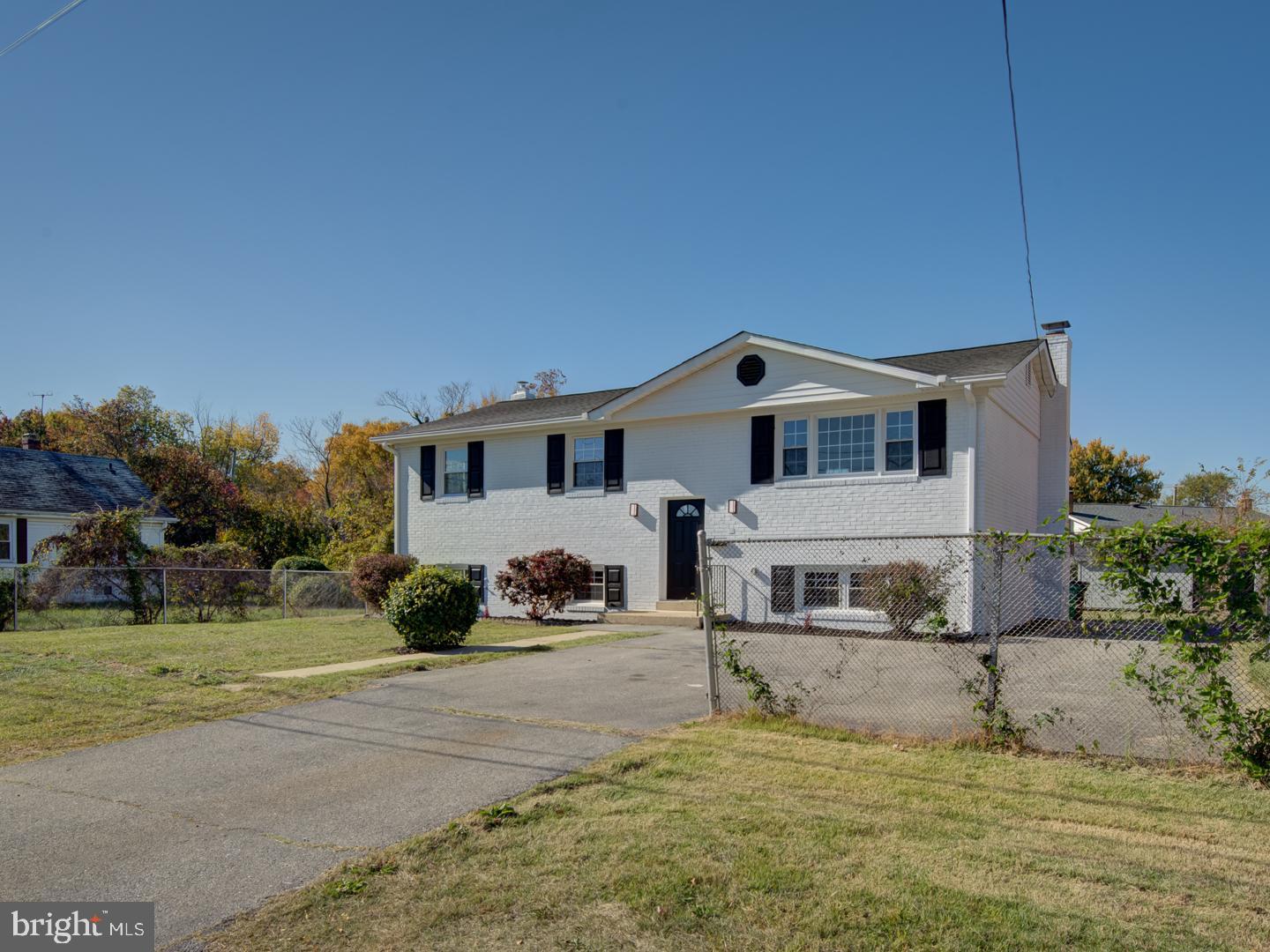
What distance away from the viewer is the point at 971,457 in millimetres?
15180

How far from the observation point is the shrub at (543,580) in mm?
18484

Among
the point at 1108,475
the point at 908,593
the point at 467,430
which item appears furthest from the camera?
the point at 1108,475

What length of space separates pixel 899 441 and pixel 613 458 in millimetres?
6453

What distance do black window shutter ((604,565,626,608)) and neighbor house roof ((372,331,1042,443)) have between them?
3.57 metres

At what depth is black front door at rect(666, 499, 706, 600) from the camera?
1858 centimetres

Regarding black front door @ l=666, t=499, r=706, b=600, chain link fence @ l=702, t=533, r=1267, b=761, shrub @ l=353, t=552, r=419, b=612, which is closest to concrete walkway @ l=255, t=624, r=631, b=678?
black front door @ l=666, t=499, r=706, b=600

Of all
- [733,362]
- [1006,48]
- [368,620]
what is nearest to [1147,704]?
[1006,48]

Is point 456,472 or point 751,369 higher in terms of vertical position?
point 751,369

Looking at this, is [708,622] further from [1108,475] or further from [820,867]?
[1108,475]

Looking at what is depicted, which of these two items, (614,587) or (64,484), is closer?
(614,587)

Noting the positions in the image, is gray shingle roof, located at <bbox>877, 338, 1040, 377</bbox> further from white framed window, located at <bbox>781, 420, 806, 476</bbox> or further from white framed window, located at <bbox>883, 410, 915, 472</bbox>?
white framed window, located at <bbox>781, 420, 806, 476</bbox>

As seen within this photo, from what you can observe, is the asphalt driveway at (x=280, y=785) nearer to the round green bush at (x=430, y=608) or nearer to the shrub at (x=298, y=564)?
the round green bush at (x=430, y=608)

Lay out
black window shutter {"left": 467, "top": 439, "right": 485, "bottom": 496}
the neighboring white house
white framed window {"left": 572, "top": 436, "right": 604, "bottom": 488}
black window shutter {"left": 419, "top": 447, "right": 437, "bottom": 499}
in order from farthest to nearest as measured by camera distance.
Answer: the neighboring white house, black window shutter {"left": 419, "top": 447, "right": 437, "bottom": 499}, black window shutter {"left": 467, "top": 439, "right": 485, "bottom": 496}, white framed window {"left": 572, "top": 436, "right": 604, "bottom": 488}

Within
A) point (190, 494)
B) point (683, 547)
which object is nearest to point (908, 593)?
point (683, 547)
